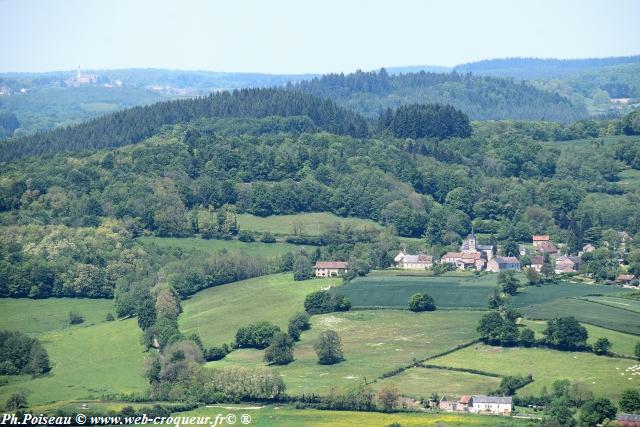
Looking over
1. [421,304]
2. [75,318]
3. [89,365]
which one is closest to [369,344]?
[421,304]

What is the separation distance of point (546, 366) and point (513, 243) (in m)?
40.1

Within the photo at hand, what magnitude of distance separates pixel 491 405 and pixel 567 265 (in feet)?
141

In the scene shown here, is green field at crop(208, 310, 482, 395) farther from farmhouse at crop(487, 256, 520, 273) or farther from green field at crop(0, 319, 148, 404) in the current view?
farmhouse at crop(487, 256, 520, 273)

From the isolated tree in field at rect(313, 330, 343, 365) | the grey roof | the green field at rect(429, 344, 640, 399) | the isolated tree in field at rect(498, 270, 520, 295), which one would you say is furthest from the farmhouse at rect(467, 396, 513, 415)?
the isolated tree in field at rect(498, 270, 520, 295)

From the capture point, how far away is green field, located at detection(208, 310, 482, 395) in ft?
272

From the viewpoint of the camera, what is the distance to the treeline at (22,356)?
90.3 m

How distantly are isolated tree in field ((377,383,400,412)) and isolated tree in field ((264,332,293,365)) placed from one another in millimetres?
13486

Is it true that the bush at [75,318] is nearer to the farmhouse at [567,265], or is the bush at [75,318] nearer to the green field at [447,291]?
the green field at [447,291]

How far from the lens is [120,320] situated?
4141 inches

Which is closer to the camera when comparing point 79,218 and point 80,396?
point 80,396

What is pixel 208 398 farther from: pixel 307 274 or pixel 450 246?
pixel 450 246

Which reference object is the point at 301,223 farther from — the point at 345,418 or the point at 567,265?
the point at 345,418

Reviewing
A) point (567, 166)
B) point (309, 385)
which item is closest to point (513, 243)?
point (567, 166)

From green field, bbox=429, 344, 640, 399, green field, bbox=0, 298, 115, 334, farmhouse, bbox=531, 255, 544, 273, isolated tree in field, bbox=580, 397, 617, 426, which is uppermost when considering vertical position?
isolated tree in field, bbox=580, 397, 617, 426
